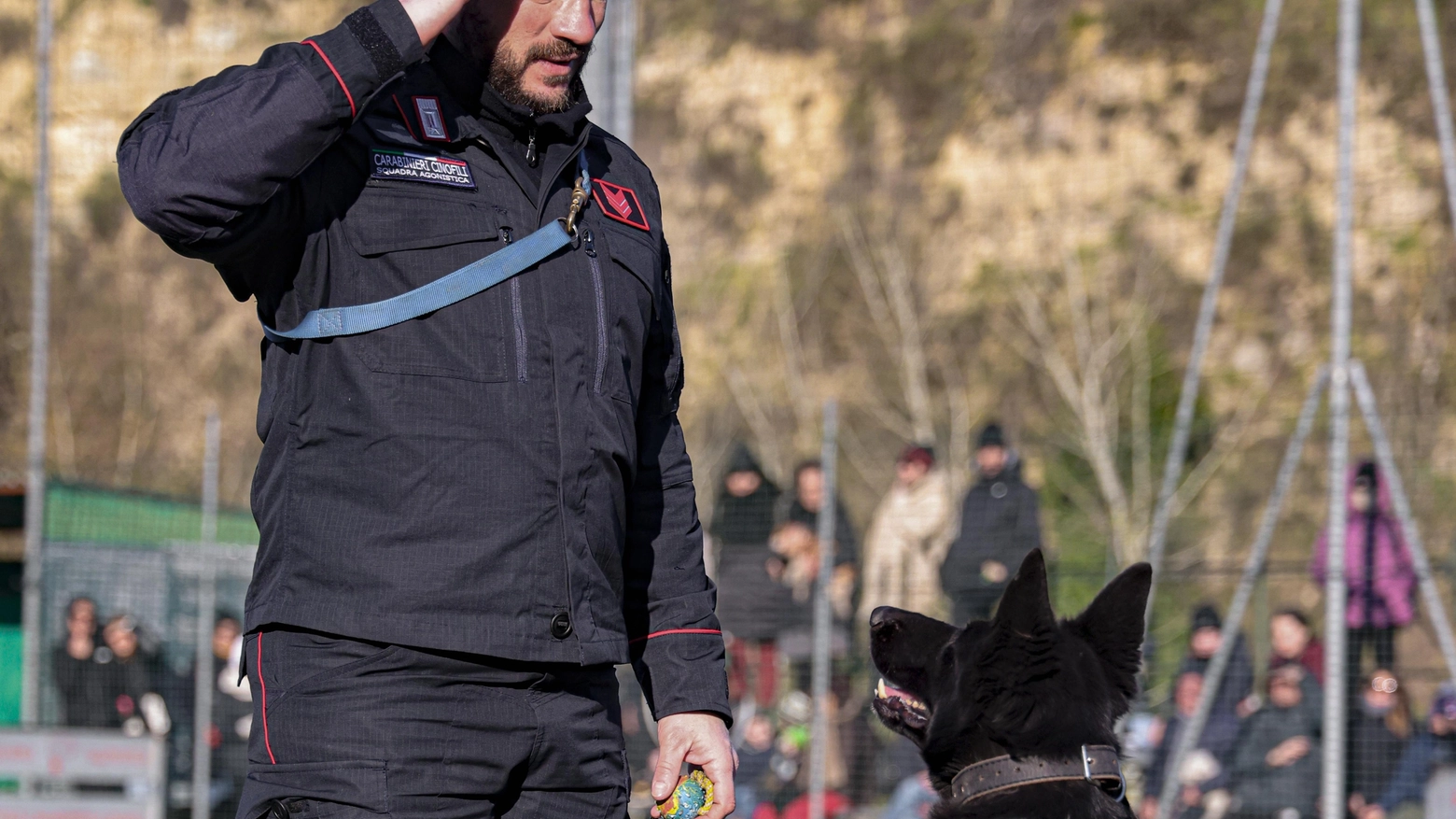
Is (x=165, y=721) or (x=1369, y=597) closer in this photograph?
(x=1369, y=597)

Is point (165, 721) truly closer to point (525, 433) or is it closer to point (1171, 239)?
point (525, 433)

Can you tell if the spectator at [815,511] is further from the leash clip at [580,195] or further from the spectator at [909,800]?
the leash clip at [580,195]

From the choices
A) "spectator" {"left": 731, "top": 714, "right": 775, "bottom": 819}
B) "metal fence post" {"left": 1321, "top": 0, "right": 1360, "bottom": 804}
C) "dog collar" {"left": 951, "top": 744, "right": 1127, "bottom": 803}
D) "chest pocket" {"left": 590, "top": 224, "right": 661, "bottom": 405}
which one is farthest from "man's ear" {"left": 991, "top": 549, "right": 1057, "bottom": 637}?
"spectator" {"left": 731, "top": 714, "right": 775, "bottom": 819}

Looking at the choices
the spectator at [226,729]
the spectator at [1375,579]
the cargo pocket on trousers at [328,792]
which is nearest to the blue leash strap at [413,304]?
the cargo pocket on trousers at [328,792]

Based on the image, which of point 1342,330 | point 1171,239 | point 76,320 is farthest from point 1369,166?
point 76,320

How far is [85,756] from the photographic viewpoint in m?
6.81

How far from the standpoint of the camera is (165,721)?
8234mm

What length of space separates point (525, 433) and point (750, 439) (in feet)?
57.4

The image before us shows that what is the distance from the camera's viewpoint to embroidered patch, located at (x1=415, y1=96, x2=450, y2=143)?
1.94m

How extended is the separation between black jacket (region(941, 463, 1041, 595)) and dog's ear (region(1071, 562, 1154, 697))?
3.86 m

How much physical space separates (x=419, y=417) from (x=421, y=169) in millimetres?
335

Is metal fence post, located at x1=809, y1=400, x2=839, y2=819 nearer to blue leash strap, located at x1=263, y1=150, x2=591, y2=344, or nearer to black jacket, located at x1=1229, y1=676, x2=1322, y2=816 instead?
black jacket, located at x1=1229, y1=676, x2=1322, y2=816

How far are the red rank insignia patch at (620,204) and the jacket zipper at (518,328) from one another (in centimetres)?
26

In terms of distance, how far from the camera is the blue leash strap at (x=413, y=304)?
1826 millimetres
